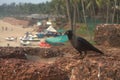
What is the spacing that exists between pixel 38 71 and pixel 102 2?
170 feet

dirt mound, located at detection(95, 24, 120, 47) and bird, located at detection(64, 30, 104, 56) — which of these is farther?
dirt mound, located at detection(95, 24, 120, 47)

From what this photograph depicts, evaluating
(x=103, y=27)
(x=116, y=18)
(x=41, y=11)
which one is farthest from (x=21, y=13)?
(x=103, y=27)

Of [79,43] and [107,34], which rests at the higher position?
[79,43]

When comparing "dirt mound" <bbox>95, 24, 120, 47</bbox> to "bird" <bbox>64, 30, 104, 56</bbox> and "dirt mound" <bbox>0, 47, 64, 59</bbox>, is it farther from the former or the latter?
"bird" <bbox>64, 30, 104, 56</bbox>

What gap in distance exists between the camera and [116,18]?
216 feet

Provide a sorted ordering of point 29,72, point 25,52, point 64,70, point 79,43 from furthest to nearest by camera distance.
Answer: point 25,52, point 79,43, point 64,70, point 29,72

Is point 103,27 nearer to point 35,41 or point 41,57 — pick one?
point 41,57

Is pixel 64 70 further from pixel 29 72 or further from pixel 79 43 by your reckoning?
pixel 79 43

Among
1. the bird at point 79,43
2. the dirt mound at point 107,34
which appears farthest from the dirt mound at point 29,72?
the dirt mound at point 107,34

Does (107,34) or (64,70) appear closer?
(64,70)

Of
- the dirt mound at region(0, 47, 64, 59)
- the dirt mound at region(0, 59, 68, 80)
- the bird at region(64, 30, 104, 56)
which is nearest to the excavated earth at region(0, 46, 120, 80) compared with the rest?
the dirt mound at region(0, 59, 68, 80)

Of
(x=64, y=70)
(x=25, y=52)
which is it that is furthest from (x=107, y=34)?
(x=64, y=70)

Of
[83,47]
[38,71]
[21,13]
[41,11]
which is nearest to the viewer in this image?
[38,71]

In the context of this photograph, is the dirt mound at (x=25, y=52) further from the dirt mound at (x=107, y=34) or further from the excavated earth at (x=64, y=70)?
the dirt mound at (x=107, y=34)
